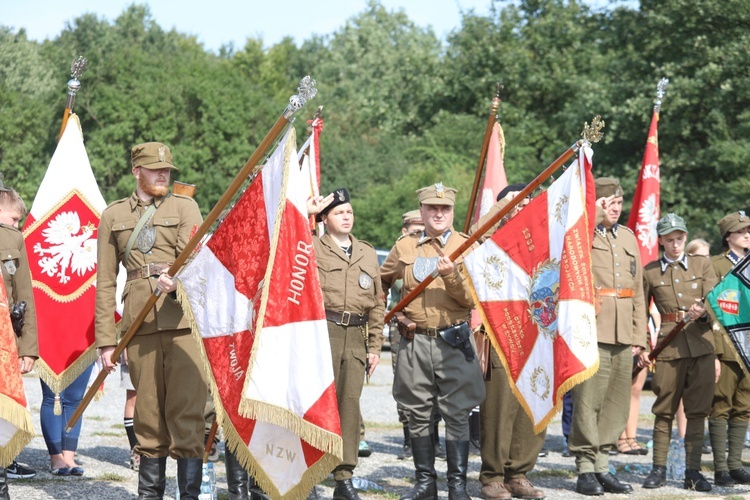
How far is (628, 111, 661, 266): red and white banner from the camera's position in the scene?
37.5 feet

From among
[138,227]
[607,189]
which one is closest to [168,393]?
[138,227]

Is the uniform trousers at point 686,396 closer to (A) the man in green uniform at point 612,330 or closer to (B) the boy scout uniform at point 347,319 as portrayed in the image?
(A) the man in green uniform at point 612,330

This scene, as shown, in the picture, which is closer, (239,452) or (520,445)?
(239,452)

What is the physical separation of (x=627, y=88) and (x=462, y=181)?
6416mm

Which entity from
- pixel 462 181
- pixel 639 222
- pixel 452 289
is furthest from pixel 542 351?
pixel 462 181

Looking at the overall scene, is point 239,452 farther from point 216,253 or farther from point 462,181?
point 462,181

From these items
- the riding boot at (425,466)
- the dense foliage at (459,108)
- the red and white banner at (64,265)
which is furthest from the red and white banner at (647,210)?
the dense foliage at (459,108)

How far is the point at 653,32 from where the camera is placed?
24.4 meters

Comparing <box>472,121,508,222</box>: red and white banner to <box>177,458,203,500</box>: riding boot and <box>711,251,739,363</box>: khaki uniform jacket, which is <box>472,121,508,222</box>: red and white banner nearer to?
<box>711,251,739,363</box>: khaki uniform jacket

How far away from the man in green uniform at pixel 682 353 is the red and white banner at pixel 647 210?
2.40 meters

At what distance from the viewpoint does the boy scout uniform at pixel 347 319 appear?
741cm

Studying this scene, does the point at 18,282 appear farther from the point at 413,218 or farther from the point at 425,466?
the point at 413,218

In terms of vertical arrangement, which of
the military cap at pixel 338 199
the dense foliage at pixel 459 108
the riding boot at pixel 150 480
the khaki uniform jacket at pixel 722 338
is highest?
the dense foliage at pixel 459 108

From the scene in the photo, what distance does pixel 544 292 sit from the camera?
740 cm
